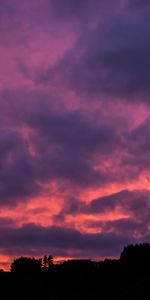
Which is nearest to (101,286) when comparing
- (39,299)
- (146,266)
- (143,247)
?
(39,299)

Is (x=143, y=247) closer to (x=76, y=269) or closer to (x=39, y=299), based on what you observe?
(x=76, y=269)

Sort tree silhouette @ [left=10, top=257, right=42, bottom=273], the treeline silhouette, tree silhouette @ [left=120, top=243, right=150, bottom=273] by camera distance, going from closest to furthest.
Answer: the treeline silhouette → tree silhouette @ [left=120, top=243, right=150, bottom=273] → tree silhouette @ [left=10, top=257, right=42, bottom=273]

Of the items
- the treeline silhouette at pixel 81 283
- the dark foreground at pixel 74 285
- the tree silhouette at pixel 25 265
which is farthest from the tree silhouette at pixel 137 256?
the tree silhouette at pixel 25 265

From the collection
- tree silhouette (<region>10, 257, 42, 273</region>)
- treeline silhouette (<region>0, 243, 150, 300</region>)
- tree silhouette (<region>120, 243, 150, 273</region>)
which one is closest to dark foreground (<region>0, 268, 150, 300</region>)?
treeline silhouette (<region>0, 243, 150, 300</region>)

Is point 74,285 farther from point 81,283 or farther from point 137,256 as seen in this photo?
→ point 137,256

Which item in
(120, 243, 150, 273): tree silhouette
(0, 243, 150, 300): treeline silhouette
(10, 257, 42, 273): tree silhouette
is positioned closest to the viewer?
(0, 243, 150, 300): treeline silhouette

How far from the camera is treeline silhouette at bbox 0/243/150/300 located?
65.8 meters

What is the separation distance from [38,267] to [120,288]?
22347 millimetres

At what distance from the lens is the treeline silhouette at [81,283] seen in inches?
2589

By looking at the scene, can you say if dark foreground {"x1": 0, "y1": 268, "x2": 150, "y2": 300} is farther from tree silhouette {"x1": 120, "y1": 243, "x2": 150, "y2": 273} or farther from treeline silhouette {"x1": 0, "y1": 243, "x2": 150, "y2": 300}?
tree silhouette {"x1": 120, "y1": 243, "x2": 150, "y2": 273}

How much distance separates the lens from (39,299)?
66.8 metres

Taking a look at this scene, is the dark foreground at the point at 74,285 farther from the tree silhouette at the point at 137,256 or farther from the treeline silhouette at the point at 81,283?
the tree silhouette at the point at 137,256

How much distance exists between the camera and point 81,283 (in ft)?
226

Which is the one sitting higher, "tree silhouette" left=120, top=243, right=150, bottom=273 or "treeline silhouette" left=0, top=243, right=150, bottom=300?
"tree silhouette" left=120, top=243, right=150, bottom=273
